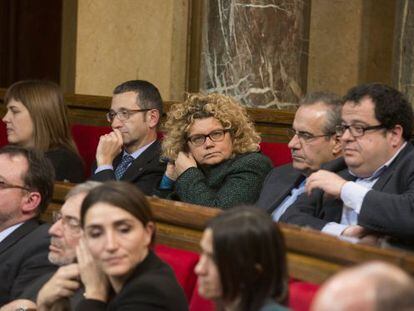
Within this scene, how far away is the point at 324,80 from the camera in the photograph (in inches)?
332

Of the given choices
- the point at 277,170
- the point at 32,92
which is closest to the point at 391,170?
the point at 277,170

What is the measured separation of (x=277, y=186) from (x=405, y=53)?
2.40 metres

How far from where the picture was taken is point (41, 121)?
597cm

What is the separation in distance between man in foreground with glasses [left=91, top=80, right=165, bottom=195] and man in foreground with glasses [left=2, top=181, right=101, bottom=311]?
5.24ft

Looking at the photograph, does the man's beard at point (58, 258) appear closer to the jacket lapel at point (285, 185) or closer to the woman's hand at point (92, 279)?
the woman's hand at point (92, 279)

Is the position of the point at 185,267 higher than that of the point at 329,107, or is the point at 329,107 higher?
the point at 329,107

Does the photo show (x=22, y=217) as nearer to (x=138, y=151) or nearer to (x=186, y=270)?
(x=186, y=270)

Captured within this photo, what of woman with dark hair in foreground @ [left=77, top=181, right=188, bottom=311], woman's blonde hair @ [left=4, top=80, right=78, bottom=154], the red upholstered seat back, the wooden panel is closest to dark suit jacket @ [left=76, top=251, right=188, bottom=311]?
woman with dark hair in foreground @ [left=77, top=181, right=188, bottom=311]

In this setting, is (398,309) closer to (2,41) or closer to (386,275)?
(386,275)

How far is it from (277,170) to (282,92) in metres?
2.13

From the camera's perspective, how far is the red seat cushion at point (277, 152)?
561 cm

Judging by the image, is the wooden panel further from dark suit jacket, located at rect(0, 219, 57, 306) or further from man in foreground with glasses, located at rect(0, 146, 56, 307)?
dark suit jacket, located at rect(0, 219, 57, 306)

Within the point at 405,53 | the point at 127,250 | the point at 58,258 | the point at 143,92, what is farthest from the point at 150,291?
the point at 405,53

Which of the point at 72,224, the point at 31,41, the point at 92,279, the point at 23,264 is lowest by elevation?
the point at 23,264
